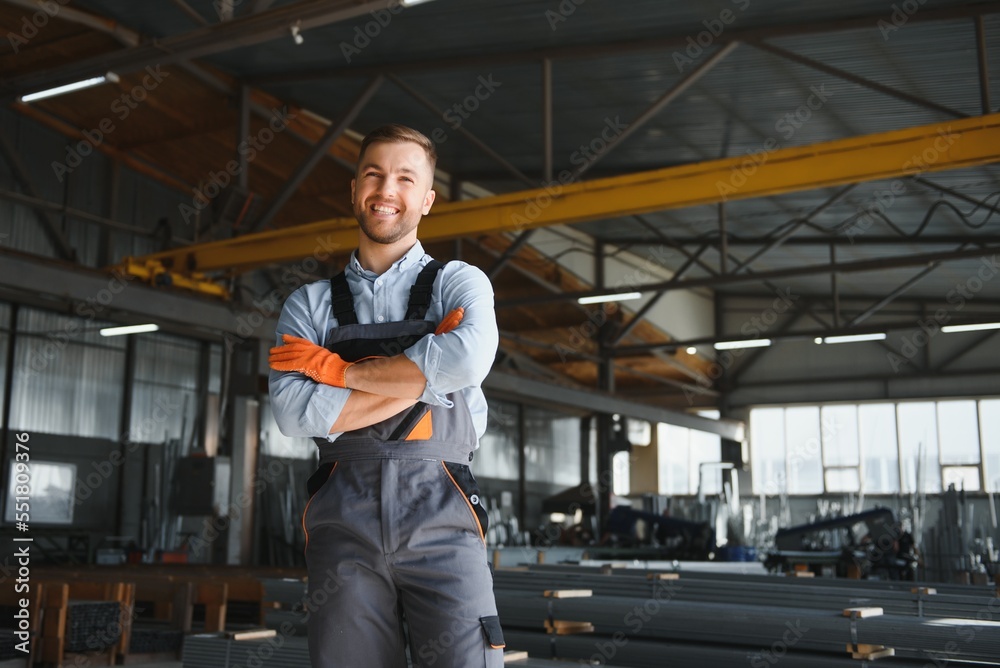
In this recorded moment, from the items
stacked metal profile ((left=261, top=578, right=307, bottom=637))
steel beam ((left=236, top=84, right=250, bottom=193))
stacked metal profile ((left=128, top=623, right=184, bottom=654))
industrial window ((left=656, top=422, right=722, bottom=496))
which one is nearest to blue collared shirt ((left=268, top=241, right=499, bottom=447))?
stacked metal profile ((left=261, top=578, right=307, bottom=637))

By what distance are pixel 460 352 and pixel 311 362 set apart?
288 mm

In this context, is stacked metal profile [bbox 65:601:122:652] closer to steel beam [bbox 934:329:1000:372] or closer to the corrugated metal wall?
the corrugated metal wall

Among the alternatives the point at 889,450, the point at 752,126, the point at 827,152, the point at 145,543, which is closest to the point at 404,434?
the point at 827,152

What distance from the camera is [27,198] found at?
498 inches

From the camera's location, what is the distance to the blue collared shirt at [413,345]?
5.87ft

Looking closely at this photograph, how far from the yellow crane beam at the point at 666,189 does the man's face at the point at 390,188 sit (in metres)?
7.54

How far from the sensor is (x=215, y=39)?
8.33m

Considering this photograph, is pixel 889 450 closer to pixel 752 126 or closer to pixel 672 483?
pixel 672 483

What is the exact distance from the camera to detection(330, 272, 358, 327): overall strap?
1963mm

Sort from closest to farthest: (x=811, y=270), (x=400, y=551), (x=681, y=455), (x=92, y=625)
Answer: (x=400, y=551) → (x=92, y=625) → (x=811, y=270) → (x=681, y=455)

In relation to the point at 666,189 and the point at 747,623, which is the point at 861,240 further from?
the point at 747,623

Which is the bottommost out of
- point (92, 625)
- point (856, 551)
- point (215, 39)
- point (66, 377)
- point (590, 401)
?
point (92, 625)

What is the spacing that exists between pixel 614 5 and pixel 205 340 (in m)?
10.3

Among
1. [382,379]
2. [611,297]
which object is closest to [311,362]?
[382,379]
